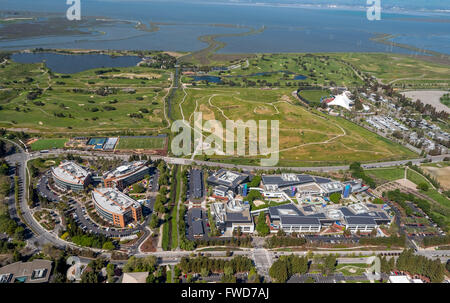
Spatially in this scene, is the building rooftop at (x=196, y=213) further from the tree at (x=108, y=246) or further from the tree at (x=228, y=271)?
the tree at (x=108, y=246)

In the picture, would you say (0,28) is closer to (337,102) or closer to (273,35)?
(273,35)

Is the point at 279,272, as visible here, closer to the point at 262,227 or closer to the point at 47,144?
the point at 262,227

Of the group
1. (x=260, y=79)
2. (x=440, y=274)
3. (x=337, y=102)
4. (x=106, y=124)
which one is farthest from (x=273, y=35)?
(x=440, y=274)

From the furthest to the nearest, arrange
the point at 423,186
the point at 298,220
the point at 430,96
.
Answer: the point at 430,96
the point at 423,186
the point at 298,220

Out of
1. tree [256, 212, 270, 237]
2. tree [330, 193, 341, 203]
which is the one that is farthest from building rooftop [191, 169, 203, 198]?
tree [330, 193, 341, 203]

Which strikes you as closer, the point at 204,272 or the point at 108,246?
the point at 204,272

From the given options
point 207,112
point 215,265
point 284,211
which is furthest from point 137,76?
point 215,265
